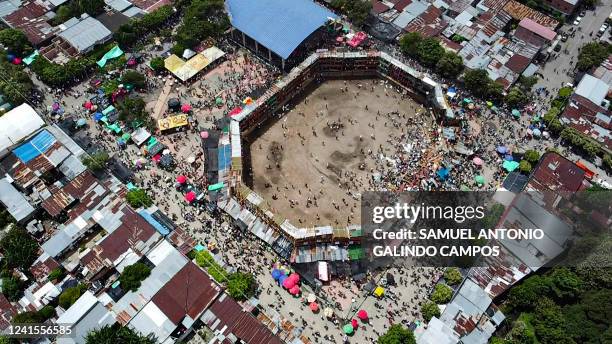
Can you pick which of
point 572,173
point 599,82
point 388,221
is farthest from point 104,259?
point 599,82

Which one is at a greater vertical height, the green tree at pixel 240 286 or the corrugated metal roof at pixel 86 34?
the corrugated metal roof at pixel 86 34

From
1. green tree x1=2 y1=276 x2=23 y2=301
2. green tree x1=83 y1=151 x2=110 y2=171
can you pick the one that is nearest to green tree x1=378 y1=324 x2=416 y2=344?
green tree x1=2 y1=276 x2=23 y2=301

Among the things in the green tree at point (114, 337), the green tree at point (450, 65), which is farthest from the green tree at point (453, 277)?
the green tree at point (114, 337)

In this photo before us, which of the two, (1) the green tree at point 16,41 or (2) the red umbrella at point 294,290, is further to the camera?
(1) the green tree at point 16,41

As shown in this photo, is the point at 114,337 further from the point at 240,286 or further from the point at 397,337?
the point at 397,337

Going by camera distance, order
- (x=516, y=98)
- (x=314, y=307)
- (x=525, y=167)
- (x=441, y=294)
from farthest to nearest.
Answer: (x=516, y=98) → (x=525, y=167) → (x=441, y=294) → (x=314, y=307)

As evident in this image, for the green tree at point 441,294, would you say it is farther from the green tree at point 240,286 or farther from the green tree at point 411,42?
the green tree at point 411,42

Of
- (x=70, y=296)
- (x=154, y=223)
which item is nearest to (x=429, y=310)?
(x=154, y=223)
